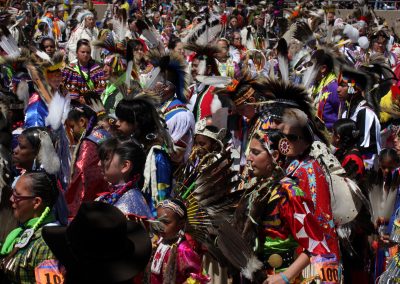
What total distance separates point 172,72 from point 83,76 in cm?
223

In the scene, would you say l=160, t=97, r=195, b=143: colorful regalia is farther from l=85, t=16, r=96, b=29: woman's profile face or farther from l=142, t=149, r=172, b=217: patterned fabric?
l=85, t=16, r=96, b=29: woman's profile face

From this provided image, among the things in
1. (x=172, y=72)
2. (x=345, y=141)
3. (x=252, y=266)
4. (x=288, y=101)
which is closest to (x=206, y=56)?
(x=172, y=72)

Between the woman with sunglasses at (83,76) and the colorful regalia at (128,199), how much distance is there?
3835 mm

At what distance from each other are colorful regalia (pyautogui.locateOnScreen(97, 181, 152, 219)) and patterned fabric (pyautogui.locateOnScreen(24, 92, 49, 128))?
87.9 inches

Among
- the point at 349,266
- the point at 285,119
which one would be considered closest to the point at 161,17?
the point at 349,266

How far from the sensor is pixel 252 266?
3494 mm

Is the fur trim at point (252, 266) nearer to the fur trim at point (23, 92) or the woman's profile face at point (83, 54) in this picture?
the fur trim at point (23, 92)

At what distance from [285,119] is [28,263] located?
57.1 inches

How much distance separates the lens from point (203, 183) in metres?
4.38

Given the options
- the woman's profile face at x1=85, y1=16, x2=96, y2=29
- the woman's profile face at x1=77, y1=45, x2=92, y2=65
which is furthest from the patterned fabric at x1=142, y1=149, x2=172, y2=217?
the woman's profile face at x1=85, y1=16, x2=96, y2=29

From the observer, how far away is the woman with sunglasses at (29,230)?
3.36 m

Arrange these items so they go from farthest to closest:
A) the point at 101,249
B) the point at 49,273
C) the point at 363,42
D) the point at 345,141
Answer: the point at 363,42, the point at 345,141, the point at 49,273, the point at 101,249

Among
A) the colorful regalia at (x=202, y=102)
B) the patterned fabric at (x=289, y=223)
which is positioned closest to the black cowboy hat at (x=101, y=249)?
the patterned fabric at (x=289, y=223)

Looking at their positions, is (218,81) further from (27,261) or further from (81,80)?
(27,261)
